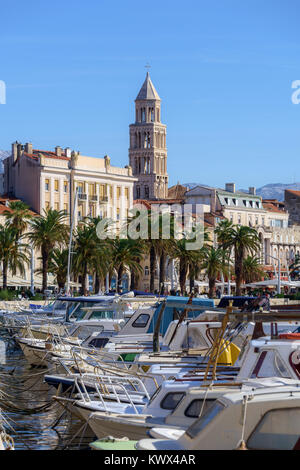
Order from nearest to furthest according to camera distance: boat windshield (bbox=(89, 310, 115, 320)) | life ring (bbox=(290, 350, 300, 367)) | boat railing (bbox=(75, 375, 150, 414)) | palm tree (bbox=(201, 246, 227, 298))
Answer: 1. life ring (bbox=(290, 350, 300, 367))
2. boat railing (bbox=(75, 375, 150, 414))
3. boat windshield (bbox=(89, 310, 115, 320))
4. palm tree (bbox=(201, 246, 227, 298))

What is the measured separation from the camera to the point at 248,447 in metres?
13.0

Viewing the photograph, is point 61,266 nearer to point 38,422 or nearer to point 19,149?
point 19,149

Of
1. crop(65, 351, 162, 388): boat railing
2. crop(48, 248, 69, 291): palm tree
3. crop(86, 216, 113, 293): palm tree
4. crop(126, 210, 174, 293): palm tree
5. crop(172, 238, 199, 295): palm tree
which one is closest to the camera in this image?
crop(65, 351, 162, 388): boat railing

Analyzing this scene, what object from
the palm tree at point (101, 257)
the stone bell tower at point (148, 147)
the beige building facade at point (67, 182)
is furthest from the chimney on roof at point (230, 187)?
the palm tree at point (101, 257)

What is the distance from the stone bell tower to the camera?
172875mm

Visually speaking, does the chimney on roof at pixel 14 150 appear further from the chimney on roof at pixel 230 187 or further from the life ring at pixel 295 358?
the life ring at pixel 295 358

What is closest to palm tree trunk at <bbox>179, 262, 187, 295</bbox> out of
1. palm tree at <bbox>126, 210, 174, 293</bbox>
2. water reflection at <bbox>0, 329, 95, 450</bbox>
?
palm tree at <bbox>126, 210, 174, 293</bbox>

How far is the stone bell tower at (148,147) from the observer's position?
567 feet

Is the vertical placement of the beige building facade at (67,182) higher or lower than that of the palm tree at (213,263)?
higher

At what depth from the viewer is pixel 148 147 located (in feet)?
573

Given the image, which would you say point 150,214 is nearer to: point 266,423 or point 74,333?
point 74,333

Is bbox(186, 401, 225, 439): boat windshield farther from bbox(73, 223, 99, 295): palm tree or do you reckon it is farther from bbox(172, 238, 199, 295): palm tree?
bbox(172, 238, 199, 295): palm tree

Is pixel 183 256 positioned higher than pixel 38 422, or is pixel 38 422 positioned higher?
pixel 183 256

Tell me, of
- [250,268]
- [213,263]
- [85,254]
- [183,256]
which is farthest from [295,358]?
[250,268]
